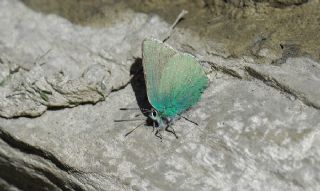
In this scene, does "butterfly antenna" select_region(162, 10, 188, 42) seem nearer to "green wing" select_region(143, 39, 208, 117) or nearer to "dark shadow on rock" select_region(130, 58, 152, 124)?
"dark shadow on rock" select_region(130, 58, 152, 124)

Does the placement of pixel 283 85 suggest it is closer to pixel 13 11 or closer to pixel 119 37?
pixel 119 37

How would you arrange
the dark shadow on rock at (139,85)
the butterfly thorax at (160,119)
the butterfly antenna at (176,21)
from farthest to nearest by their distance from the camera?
the butterfly antenna at (176,21) → the dark shadow on rock at (139,85) → the butterfly thorax at (160,119)

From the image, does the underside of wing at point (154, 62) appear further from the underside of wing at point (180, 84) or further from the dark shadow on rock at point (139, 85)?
the dark shadow on rock at point (139, 85)

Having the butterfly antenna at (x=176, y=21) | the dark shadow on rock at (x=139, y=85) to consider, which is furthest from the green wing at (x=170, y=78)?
the butterfly antenna at (x=176, y=21)

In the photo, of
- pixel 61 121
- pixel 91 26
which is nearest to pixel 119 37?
pixel 91 26

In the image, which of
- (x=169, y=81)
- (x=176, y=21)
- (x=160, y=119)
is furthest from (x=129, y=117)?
(x=176, y=21)

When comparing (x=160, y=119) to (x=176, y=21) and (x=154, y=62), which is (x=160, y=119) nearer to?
(x=154, y=62)
